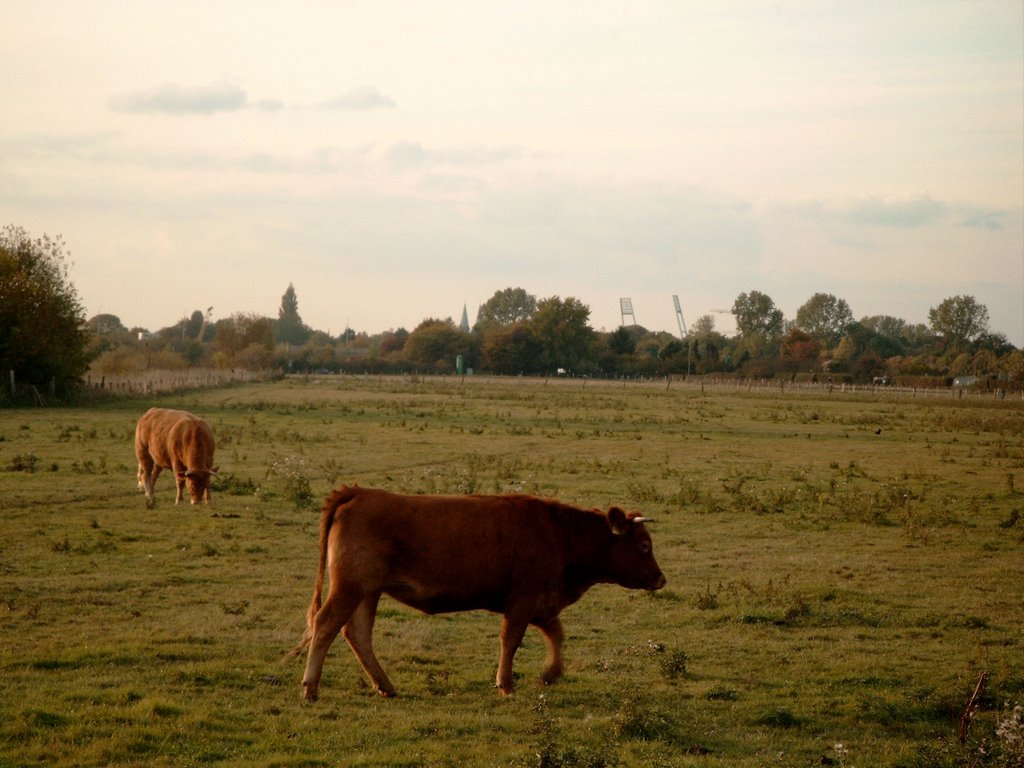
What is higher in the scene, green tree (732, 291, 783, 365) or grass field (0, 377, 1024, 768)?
green tree (732, 291, 783, 365)

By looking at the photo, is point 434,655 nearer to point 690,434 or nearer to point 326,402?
point 690,434

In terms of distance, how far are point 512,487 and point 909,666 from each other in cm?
1293

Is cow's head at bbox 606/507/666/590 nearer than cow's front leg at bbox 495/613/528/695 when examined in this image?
No

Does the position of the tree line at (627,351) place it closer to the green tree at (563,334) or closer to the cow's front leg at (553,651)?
the green tree at (563,334)

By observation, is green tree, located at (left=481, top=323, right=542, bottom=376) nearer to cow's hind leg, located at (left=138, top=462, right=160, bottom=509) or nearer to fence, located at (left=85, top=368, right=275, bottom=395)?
fence, located at (left=85, top=368, right=275, bottom=395)

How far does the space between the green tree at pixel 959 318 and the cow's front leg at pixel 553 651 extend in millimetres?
169079

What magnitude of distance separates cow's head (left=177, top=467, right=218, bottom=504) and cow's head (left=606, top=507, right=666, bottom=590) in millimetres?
11872

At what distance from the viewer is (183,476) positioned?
65.9 ft

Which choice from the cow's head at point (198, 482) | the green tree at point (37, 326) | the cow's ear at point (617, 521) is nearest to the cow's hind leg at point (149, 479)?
the cow's head at point (198, 482)

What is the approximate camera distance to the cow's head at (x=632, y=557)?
1013 cm

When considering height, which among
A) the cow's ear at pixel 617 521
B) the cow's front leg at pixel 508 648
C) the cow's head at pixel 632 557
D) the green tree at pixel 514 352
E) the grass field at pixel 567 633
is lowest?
the grass field at pixel 567 633

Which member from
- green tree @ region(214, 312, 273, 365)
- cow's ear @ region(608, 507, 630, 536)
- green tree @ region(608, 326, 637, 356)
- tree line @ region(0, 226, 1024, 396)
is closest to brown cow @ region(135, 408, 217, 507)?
cow's ear @ region(608, 507, 630, 536)

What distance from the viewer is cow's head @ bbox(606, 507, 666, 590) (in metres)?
10.1

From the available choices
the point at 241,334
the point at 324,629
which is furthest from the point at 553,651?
the point at 241,334
